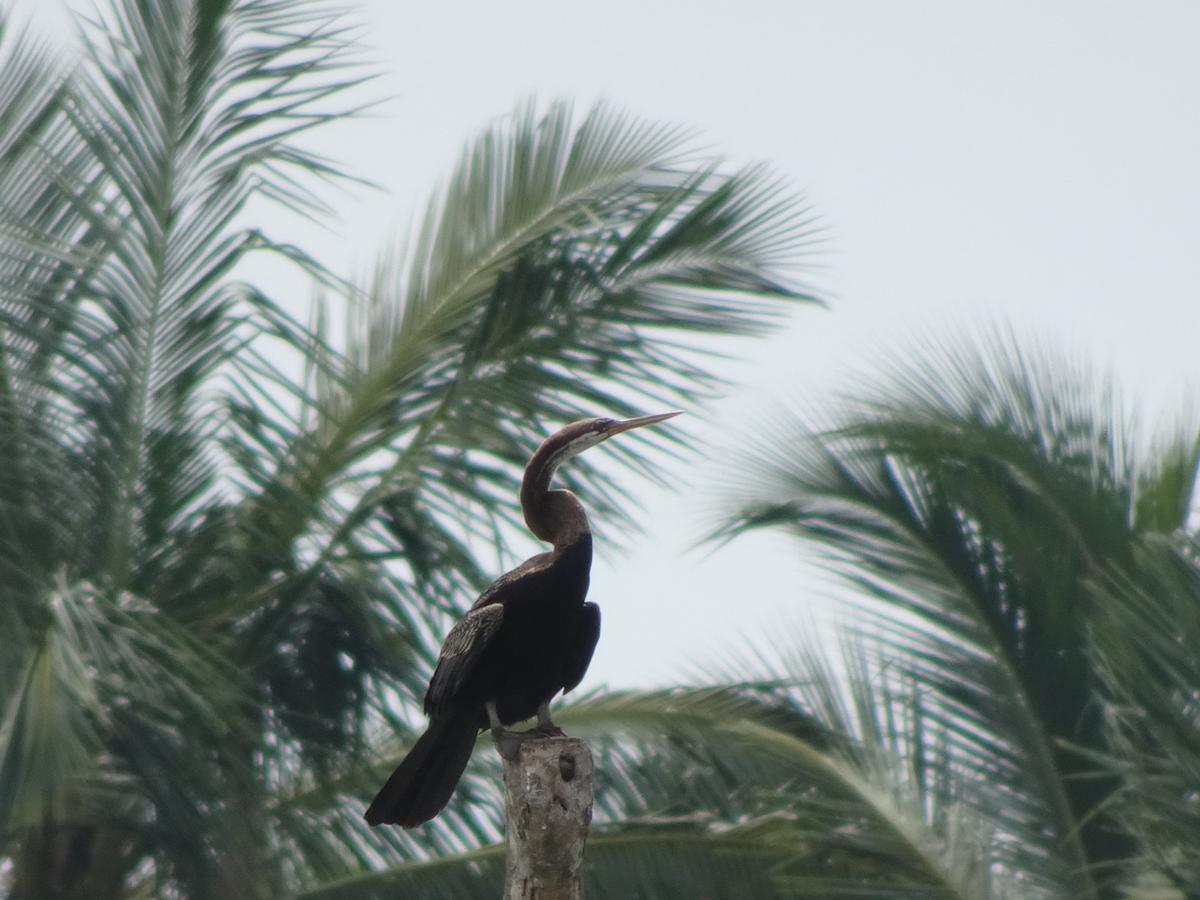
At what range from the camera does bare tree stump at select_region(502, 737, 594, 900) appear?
13.5 ft

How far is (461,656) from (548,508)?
46 cm

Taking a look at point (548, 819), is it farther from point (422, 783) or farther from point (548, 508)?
point (548, 508)

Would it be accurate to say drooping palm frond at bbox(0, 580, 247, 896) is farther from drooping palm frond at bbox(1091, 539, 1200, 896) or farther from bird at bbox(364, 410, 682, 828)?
drooping palm frond at bbox(1091, 539, 1200, 896)

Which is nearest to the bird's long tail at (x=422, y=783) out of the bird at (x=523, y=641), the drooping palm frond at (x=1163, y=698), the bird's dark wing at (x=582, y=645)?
the bird at (x=523, y=641)

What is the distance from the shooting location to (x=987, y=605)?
7430 millimetres

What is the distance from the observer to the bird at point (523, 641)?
5.10 m

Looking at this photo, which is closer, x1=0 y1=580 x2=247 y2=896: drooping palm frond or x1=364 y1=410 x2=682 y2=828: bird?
x1=364 y1=410 x2=682 y2=828: bird

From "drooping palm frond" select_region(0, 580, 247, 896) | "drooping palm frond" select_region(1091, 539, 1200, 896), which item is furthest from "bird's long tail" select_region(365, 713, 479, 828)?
"drooping palm frond" select_region(1091, 539, 1200, 896)

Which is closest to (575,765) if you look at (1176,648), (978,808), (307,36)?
(1176,648)

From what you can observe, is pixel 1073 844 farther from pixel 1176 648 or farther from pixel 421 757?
pixel 421 757

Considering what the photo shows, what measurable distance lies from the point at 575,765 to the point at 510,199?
4.32 m

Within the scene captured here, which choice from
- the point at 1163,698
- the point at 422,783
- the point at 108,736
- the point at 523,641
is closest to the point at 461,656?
the point at 523,641

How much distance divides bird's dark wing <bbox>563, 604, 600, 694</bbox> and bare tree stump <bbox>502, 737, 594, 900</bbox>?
993 millimetres

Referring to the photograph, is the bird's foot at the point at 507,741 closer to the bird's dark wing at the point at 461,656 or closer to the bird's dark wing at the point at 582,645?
the bird's dark wing at the point at 461,656
